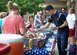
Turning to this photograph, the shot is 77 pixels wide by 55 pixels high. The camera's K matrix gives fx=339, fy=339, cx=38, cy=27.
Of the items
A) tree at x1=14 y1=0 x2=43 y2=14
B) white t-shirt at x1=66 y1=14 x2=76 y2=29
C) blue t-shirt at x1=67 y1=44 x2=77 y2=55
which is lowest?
blue t-shirt at x1=67 y1=44 x2=77 y2=55

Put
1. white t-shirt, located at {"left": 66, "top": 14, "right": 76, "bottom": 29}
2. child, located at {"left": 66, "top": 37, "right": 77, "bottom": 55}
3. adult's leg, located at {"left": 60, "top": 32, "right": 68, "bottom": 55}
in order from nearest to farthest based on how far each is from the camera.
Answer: child, located at {"left": 66, "top": 37, "right": 77, "bottom": 55} → adult's leg, located at {"left": 60, "top": 32, "right": 68, "bottom": 55} → white t-shirt, located at {"left": 66, "top": 14, "right": 76, "bottom": 29}

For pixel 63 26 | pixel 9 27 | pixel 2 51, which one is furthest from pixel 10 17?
pixel 2 51

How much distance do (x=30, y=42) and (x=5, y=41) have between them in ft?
8.28

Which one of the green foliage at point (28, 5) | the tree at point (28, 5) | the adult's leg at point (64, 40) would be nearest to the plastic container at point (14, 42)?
the adult's leg at point (64, 40)

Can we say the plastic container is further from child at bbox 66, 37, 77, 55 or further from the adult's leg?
the adult's leg

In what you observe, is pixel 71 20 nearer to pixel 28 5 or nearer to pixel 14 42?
pixel 14 42

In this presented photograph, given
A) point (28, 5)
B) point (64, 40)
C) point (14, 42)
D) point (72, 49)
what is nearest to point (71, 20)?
point (64, 40)

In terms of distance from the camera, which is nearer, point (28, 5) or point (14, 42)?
point (14, 42)

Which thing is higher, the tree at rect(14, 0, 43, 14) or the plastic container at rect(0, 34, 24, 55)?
the tree at rect(14, 0, 43, 14)

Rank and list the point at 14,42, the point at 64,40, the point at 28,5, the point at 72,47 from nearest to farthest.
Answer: the point at 14,42 < the point at 72,47 < the point at 64,40 < the point at 28,5

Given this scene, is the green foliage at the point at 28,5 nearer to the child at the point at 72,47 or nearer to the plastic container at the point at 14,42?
the child at the point at 72,47

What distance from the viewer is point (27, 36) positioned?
8734 millimetres

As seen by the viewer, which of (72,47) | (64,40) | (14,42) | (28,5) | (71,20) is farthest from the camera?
(28,5)

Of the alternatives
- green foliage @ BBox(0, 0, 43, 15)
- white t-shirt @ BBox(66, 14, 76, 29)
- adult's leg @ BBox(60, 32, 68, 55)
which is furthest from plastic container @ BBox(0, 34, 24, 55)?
green foliage @ BBox(0, 0, 43, 15)
